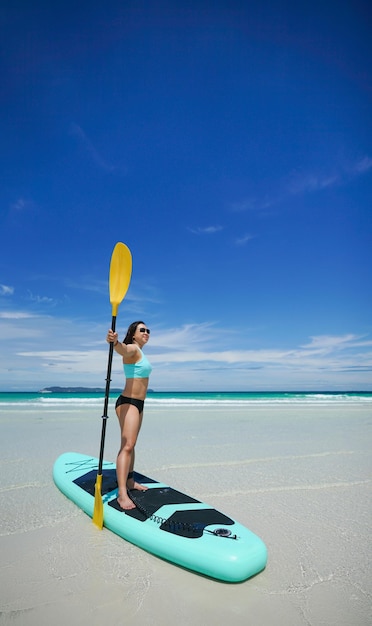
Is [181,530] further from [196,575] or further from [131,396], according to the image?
[131,396]

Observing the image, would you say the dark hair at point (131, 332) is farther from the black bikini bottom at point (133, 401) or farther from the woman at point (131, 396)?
the black bikini bottom at point (133, 401)

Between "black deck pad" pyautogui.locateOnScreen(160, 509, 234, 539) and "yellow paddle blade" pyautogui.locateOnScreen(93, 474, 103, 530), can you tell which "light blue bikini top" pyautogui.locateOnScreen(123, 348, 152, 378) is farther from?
"black deck pad" pyautogui.locateOnScreen(160, 509, 234, 539)

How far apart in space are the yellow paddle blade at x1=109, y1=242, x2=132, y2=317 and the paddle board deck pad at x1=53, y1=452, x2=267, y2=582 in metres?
2.08

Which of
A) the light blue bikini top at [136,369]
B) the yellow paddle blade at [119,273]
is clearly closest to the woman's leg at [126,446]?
the light blue bikini top at [136,369]

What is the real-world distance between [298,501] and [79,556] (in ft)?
8.89

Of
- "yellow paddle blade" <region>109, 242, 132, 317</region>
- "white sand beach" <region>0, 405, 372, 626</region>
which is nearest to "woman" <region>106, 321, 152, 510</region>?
"yellow paddle blade" <region>109, 242, 132, 317</region>

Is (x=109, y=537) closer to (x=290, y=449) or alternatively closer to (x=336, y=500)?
(x=336, y=500)

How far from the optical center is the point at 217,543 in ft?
9.14

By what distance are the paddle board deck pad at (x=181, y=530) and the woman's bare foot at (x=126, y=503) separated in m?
0.04

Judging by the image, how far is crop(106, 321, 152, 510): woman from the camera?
3.70 meters

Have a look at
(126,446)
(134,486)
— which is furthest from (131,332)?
(134,486)

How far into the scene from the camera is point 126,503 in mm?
3562

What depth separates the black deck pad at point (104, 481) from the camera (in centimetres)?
416

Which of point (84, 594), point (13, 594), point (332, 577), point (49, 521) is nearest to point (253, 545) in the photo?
point (332, 577)
